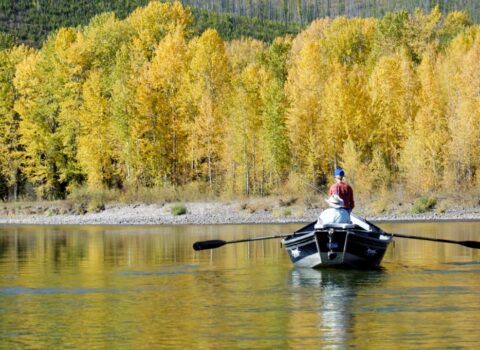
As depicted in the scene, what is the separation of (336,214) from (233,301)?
23.3 feet

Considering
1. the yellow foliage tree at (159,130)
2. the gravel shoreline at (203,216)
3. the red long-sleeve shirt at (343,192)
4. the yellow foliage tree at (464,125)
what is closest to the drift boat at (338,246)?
the red long-sleeve shirt at (343,192)

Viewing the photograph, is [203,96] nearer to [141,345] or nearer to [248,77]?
[248,77]

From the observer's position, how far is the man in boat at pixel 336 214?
28031mm

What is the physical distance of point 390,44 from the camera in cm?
9169

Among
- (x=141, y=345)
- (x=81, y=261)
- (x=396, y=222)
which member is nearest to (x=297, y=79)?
(x=396, y=222)

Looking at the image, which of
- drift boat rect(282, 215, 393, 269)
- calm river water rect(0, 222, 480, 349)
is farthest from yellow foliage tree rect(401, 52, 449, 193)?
drift boat rect(282, 215, 393, 269)

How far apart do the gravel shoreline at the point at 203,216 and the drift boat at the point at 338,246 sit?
30.7m

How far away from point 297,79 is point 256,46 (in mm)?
61047

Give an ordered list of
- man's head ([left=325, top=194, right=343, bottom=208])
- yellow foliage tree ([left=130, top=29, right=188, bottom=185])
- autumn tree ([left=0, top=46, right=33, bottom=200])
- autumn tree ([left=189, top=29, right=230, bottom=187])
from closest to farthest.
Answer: man's head ([left=325, top=194, right=343, bottom=208]), autumn tree ([left=189, top=29, right=230, bottom=187]), yellow foliage tree ([left=130, top=29, right=188, bottom=185]), autumn tree ([left=0, top=46, right=33, bottom=200])

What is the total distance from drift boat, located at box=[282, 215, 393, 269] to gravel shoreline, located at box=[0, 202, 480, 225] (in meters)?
30.7

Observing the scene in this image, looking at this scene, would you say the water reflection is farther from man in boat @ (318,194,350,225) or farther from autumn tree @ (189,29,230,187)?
autumn tree @ (189,29,230,187)

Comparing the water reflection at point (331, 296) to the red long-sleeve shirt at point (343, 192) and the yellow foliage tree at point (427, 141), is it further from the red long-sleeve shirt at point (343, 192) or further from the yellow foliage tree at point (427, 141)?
the yellow foliage tree at point (427, 141)

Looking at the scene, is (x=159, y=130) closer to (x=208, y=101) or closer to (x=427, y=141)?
(x=208, y=101)

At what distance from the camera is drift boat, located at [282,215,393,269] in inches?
1081
